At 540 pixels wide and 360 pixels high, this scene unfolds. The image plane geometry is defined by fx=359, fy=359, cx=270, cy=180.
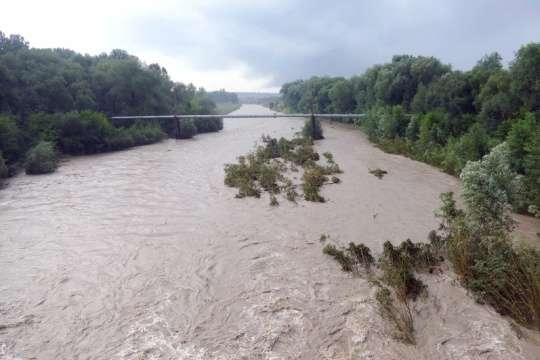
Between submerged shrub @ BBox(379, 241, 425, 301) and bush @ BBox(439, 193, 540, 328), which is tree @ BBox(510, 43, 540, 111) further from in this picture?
submerged shrub @ BBox(379, 241, 425, 301)

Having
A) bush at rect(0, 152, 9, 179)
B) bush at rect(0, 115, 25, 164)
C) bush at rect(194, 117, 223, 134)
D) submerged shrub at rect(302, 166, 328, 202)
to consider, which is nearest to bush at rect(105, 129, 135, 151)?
bush at rect(0, 115, 25, 164)

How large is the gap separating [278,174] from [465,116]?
13960 mm

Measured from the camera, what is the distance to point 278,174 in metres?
20.3

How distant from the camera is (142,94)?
4444cm

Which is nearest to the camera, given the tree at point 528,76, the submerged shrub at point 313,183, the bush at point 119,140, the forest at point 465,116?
the forest at point 465,116

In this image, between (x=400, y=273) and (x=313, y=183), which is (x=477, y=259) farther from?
(x=313, y=183)

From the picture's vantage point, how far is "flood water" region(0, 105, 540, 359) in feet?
22.8

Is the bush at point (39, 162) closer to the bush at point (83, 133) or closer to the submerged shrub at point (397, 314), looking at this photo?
the bush at point (83, 133)

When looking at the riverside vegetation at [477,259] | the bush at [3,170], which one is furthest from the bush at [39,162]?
the riverside vegetation at [477,259]

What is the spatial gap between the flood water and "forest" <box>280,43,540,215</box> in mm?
2909

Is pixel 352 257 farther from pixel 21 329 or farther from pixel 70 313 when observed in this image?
pixel 21 329

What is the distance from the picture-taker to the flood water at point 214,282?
22.8ft

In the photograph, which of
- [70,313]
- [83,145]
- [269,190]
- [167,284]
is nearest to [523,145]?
[269,190]

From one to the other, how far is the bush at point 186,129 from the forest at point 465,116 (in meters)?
20.8
